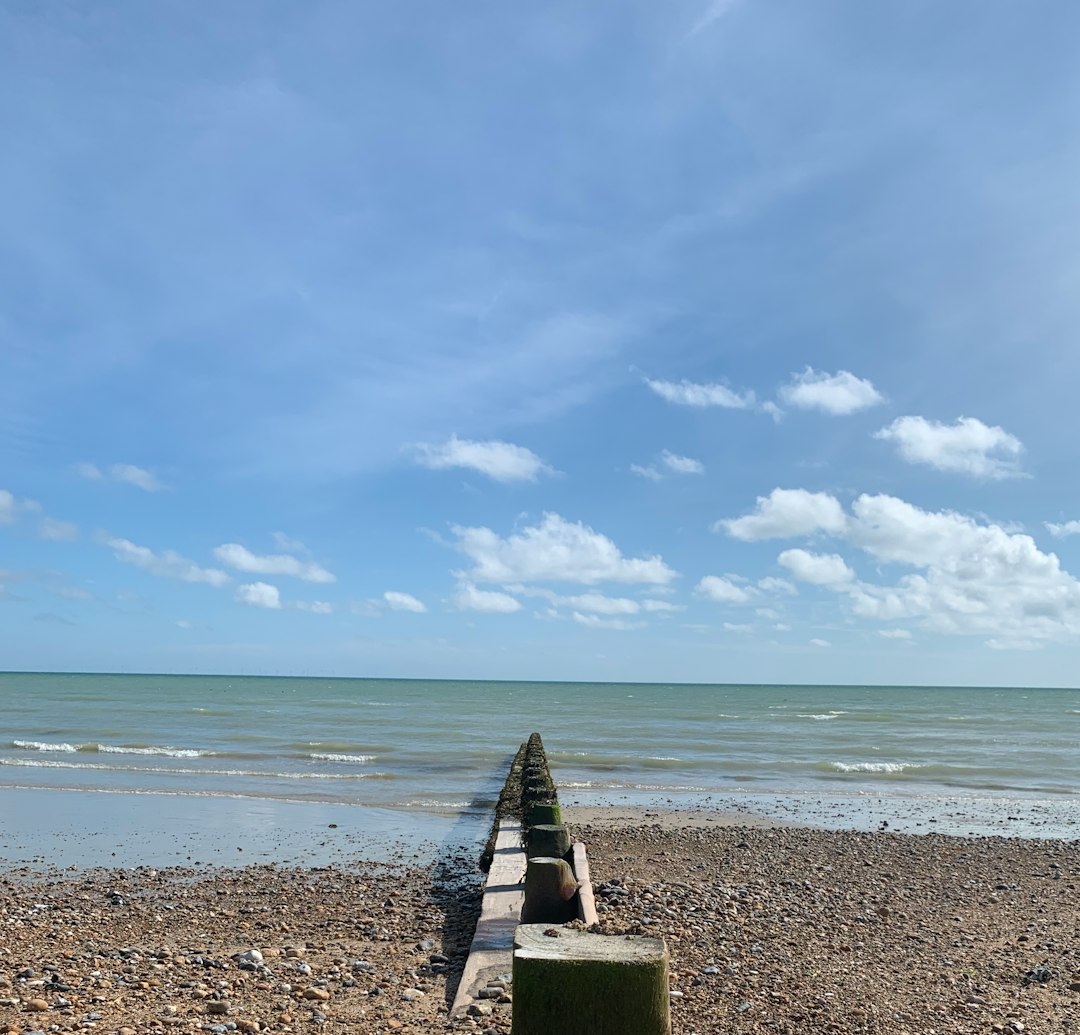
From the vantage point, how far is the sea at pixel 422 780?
14.2m

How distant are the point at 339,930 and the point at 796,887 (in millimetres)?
5244

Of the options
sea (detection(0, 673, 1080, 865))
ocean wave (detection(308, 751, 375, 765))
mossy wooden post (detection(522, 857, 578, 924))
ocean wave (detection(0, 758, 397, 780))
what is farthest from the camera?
ocean wave (detection(308, 751, 375, 765))

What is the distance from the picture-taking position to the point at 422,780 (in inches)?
860

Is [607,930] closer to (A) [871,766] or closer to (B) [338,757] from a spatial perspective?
(B) [338,757]

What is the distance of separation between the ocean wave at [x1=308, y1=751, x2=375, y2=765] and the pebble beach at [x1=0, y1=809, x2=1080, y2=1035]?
13980 mm

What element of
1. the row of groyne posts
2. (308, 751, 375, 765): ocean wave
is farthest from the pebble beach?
(308, 751, 375, 765): ocean wave

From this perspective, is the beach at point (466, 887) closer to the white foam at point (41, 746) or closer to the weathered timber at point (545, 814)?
the white foam at point (41, 746)

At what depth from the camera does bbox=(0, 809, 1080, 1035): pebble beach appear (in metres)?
6.08

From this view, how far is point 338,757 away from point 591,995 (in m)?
24.5

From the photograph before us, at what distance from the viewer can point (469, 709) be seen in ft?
192

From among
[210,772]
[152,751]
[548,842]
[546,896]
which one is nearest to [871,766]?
[210,772]

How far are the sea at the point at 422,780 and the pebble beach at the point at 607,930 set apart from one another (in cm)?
229

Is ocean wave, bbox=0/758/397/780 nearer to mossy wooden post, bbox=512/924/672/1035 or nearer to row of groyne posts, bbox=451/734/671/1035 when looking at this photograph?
row of groyne posts, bbox=451/734/671/1035

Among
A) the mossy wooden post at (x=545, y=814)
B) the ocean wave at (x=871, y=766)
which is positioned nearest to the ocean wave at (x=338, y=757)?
the ocean wave at (x=871, y=766)
